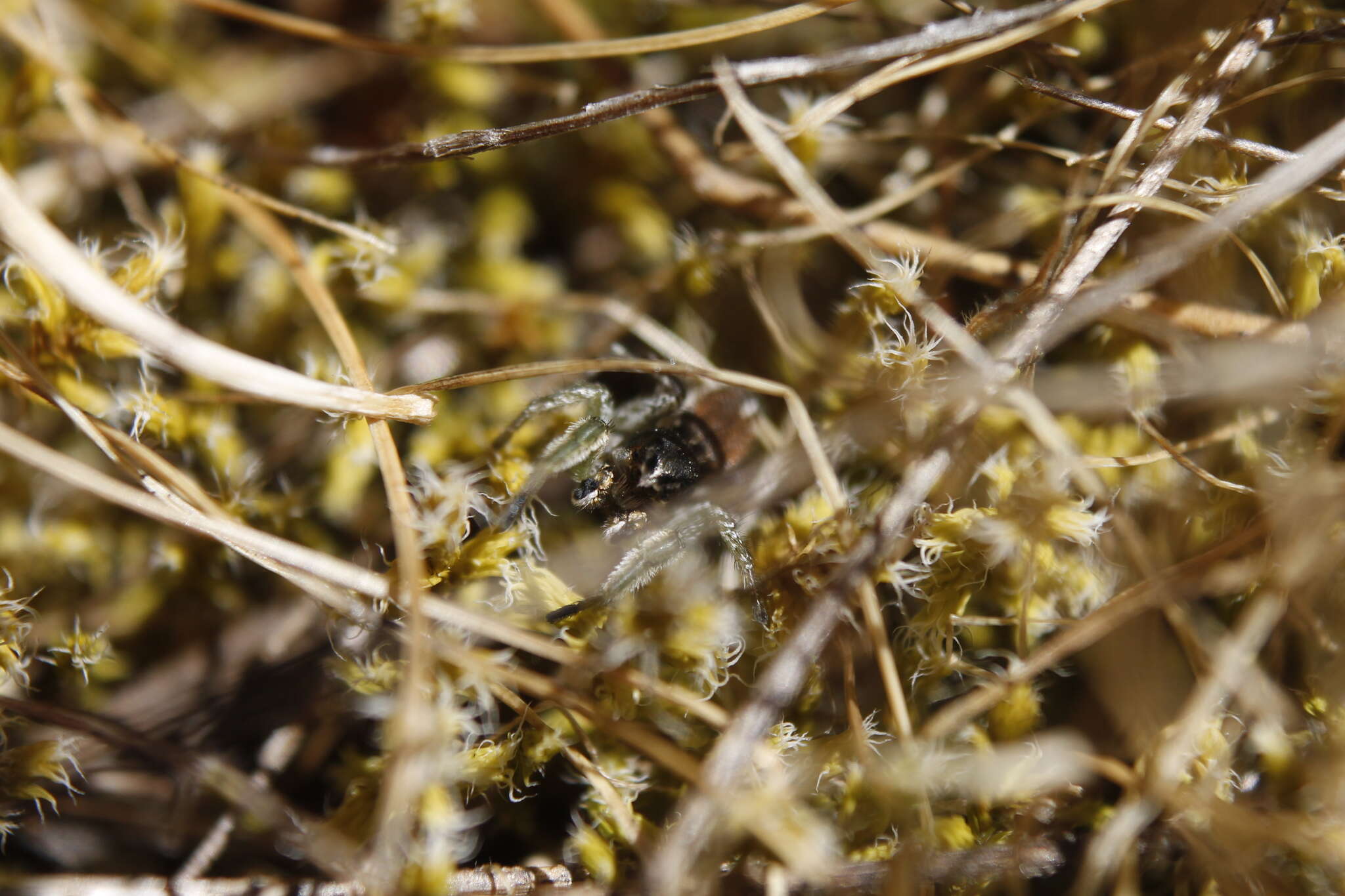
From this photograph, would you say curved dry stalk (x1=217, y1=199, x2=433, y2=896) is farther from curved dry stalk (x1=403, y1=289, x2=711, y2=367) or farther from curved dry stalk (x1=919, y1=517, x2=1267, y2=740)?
curved dry stalk (x1=919, y1=517, x2=1267, y2=740)

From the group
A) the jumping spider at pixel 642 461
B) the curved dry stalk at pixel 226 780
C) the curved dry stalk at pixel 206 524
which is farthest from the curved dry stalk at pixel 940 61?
the curved dry stalk at pixel 226 780

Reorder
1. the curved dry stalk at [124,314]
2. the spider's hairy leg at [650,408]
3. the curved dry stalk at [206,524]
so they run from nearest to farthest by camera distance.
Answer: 1. the curved dry stalk at [124,314]
2. the curved dry stalk at [206,524]
3. the spider's hairy leg at [650,408]

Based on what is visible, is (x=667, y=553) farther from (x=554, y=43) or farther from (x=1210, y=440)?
(x=554, y=43)

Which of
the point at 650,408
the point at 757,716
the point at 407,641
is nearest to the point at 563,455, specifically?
the point at 650,408

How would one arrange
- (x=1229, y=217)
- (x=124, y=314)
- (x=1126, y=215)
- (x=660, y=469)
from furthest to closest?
(x=660, y=469) < (x=1126, y=215) < (x=1229, y=217) < (x=124, y=314)

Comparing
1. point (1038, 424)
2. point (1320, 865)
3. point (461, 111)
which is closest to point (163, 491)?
point (461, 111)

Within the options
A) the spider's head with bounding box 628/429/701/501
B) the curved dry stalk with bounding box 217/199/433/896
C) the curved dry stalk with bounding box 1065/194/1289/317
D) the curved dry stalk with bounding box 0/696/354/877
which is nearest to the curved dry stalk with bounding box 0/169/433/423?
the curved dry stalk with bounding box 217/199/433/896

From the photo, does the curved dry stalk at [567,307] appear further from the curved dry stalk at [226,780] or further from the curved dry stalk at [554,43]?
the curved dry stalk at [226,780]
